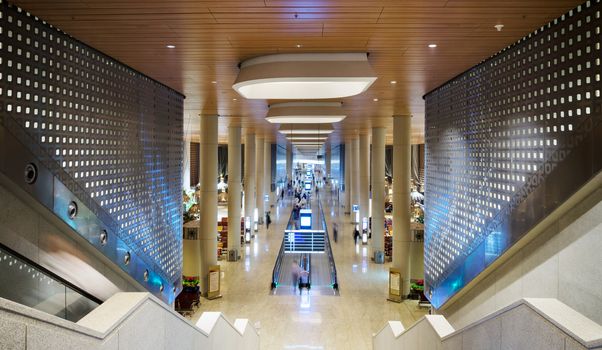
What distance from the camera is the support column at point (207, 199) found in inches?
734

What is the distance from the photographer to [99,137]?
27.3 feet

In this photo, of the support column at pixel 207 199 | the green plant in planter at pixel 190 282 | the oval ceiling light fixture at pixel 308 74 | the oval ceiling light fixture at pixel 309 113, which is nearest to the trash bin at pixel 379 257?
the support column at pixel 207 199

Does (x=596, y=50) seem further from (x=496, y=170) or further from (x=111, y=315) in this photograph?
(x=111, y=315)

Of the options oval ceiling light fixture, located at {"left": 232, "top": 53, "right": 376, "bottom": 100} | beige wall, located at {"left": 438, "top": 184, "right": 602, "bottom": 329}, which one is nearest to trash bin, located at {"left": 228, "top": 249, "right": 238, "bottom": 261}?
oval ceiling light fixture, located at {"left": 232, "top": 53, "right": 376, "bottom": 100}

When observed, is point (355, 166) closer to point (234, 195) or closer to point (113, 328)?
point (234, 195)

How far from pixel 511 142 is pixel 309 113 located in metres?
6.55

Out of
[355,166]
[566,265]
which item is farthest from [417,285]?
[355,166]

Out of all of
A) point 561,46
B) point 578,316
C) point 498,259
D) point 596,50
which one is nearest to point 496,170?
point 498,259

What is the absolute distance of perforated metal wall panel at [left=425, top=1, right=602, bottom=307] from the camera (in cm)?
582

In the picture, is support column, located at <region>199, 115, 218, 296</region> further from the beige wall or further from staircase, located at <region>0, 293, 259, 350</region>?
the beige wall

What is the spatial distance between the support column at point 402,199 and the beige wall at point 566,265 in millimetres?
9606

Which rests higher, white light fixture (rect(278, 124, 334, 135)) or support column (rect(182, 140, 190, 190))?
white light fixture (rect(278, 124, 334, 135))

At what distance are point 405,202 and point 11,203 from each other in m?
14.3

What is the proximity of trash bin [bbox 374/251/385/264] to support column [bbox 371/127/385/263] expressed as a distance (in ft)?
0.17
